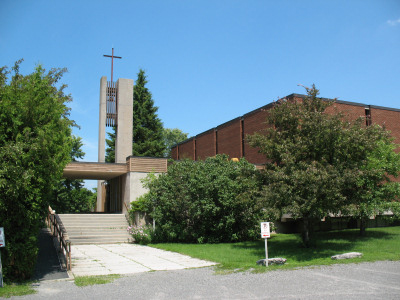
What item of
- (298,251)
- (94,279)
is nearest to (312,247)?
(298,251)

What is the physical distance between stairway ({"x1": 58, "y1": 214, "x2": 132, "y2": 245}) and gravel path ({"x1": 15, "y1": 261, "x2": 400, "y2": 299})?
353 inches

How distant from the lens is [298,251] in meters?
13.5

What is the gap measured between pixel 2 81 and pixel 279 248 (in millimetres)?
11458

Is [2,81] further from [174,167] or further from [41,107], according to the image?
[174,167]

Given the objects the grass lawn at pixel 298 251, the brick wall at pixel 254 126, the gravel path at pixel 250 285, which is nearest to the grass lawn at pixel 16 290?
the gravel path at pixel 250 285

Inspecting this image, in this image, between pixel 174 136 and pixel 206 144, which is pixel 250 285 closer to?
pixel 206 144

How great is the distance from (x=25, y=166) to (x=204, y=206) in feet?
30.3

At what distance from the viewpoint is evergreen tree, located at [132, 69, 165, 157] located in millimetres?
37250

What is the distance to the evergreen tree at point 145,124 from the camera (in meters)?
37.2

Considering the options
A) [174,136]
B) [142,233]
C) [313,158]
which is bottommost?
[142,233]

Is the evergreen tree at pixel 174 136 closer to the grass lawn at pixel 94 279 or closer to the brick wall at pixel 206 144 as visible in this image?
the brick wall at pixel 206 144

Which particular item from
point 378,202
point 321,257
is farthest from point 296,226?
point 321,257

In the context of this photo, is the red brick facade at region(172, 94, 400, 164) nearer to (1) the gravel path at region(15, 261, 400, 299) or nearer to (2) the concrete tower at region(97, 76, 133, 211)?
(2) the concrete tower at region(97, 76, 133, 211)

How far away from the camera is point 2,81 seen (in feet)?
32.7
